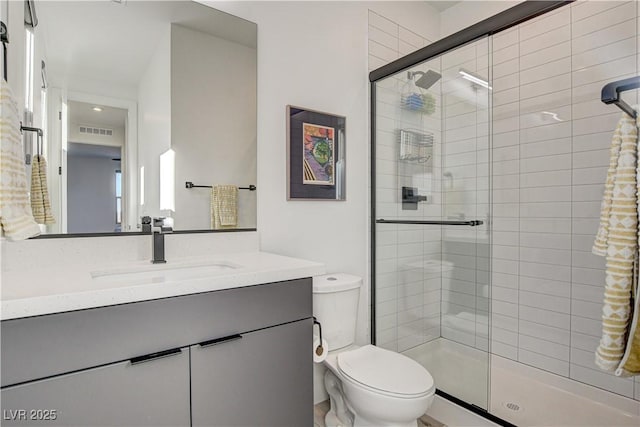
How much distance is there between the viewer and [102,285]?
96 centimetres

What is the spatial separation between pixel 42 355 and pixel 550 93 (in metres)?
2.74

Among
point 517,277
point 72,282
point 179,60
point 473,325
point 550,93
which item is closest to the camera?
point 72,282

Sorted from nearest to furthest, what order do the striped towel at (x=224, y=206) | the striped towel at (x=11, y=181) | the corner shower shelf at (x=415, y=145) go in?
the striped towel at (x=11, y=181)
the striped towel at (x=224, y=206)
the corner shower shelf at (x=415, y=145)

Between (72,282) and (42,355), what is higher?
Result: (72,282)

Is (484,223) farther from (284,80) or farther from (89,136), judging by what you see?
(89,136)

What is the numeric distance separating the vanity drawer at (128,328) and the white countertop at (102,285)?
0.08 feet

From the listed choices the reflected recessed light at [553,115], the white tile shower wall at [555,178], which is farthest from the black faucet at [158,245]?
the reflected recessed light at [553,115]

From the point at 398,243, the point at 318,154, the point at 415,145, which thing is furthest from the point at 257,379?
the point at 415,145

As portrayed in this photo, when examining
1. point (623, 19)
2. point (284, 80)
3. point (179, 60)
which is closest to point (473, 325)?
point (284, 80)

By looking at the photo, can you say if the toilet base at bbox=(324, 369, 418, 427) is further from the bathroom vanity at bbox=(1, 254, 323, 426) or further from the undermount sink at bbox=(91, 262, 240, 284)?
the undermount sink at bbox=(91, 262, 240, 284)

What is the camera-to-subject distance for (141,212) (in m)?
1.45

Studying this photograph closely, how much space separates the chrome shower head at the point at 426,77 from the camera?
6.79 ft

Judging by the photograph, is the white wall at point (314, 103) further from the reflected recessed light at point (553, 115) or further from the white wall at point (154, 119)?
the reflected recessed light at point (553, 115)

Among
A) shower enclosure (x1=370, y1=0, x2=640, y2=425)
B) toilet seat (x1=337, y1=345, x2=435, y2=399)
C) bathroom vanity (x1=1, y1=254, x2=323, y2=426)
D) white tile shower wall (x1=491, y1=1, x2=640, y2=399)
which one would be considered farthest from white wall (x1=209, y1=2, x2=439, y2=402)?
white tile shower wall (x1=491, y1=1, x2=640, y2=399)
